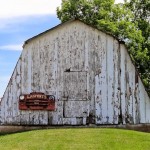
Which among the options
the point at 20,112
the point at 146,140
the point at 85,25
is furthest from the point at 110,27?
the point at 146,140

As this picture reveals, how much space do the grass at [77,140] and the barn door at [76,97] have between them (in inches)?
83.0

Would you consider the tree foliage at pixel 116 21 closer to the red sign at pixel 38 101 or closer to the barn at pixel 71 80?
the barn at pixel 71 80

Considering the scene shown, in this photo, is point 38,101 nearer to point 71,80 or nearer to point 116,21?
point 71,80

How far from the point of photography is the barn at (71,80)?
22.7 meters

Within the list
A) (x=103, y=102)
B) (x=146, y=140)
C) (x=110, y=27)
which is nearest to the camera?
(x=146, y=140)

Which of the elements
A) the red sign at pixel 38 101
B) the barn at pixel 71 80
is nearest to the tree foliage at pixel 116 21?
the barn at pixel 71 80

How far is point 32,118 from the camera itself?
22.8m

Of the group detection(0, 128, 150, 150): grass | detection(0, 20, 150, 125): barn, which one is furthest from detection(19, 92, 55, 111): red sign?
detection(0, 128, 150, 150): grass

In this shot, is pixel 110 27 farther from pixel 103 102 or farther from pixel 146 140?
pixel 146 140

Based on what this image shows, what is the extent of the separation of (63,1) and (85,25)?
14.1 m

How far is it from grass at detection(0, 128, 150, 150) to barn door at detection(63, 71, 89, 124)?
211 centimetres

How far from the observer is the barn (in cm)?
2270

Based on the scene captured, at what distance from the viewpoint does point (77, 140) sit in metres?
18.3

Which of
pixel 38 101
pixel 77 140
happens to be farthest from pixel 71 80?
pixel 77 140
